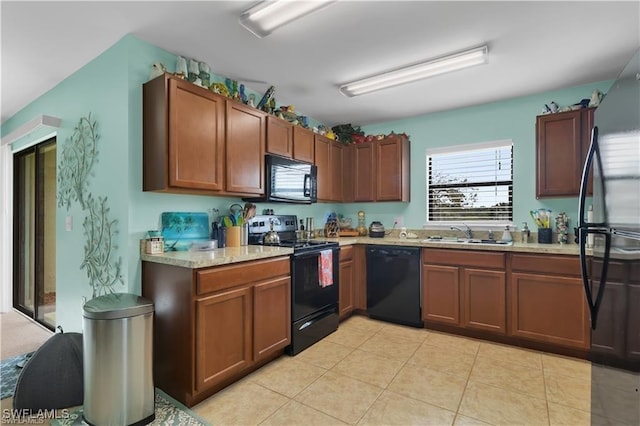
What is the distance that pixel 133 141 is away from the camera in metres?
2.26

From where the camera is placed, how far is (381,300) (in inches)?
141

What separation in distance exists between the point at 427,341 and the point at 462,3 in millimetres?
2807

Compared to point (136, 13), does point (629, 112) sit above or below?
below

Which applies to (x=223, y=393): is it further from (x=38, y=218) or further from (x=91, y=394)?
(x=38, y=218)

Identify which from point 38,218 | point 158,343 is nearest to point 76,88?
point 38,218

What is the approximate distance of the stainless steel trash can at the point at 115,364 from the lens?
1727mm

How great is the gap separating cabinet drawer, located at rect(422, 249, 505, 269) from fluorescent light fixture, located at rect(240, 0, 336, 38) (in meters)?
2.50

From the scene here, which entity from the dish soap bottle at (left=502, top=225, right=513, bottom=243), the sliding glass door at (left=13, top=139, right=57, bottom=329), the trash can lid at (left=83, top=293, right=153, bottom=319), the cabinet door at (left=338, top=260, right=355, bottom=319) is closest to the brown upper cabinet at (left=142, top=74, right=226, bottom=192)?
the trash can lid at (left=83, top=293, right=153, bottom=319)

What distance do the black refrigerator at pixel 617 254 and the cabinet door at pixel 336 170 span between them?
2.84 m

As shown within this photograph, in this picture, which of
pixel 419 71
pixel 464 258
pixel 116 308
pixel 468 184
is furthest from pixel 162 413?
pixel 468 184

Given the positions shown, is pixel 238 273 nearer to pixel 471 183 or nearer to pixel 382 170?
pixel 382 170

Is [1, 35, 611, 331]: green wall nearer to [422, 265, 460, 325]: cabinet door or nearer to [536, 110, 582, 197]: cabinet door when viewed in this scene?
[536, 110, 582, 197]: cabinet door

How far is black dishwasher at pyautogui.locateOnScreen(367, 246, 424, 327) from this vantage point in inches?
132

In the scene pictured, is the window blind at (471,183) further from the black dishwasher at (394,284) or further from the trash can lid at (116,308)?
the trash can lid at (116,308)
